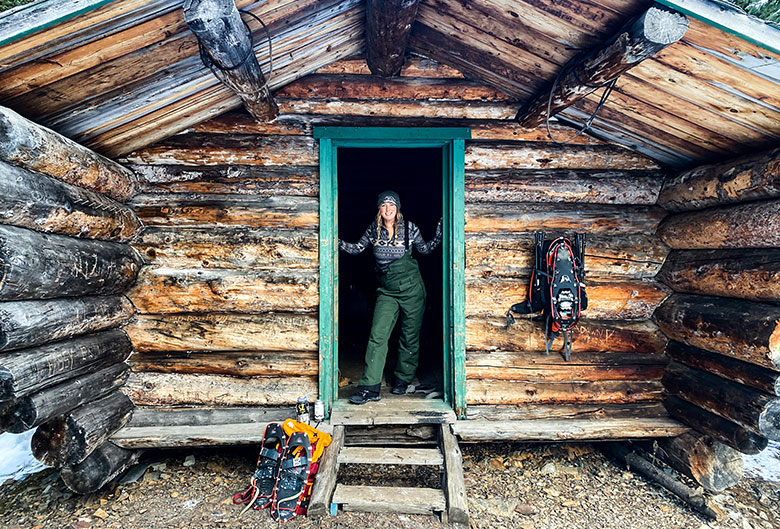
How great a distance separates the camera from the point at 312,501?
3.11 meters

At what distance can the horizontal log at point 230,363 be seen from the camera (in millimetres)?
4133

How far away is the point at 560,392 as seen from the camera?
426 centimetres

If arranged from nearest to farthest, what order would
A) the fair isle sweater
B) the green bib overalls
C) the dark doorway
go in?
the green bib overalls < the fair isle sweater < the dark doorway

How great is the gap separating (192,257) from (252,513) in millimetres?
2393

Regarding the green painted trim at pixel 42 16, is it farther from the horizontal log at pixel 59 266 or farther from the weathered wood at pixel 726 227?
the weathered wood at pixel 726 227

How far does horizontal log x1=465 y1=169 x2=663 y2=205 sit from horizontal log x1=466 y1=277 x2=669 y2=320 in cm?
85

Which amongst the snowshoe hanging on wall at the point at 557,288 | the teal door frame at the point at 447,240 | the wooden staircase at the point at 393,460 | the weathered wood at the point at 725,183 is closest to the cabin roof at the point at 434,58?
the weathered wood at the point at 725,183

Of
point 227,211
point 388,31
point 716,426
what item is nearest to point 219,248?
point 227,211

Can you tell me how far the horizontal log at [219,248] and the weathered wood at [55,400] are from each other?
1165 millimetres

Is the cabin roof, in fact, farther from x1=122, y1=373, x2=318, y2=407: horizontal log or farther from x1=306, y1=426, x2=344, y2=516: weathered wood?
x1=306, y1=426, x2=344, y2=516: weathered wood

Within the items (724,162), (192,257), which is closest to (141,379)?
(192,257)

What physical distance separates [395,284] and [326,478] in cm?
202

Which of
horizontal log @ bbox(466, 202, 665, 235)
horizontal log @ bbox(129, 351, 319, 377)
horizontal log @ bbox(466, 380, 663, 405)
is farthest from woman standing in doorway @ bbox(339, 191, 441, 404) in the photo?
horizontal log @ bbox(466, 380, 663, 405)

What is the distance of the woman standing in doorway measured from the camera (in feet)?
14.6
